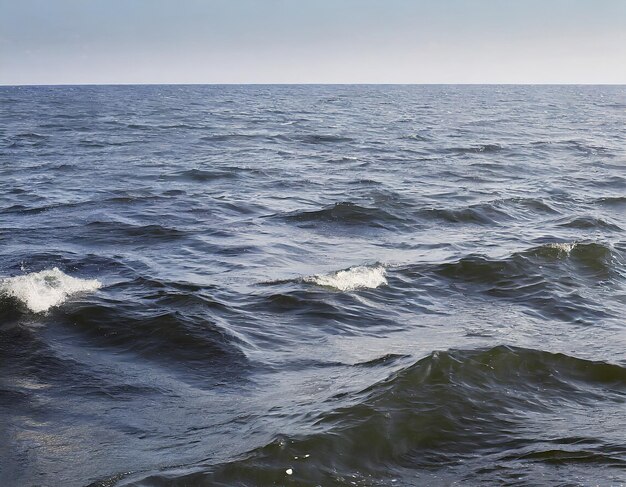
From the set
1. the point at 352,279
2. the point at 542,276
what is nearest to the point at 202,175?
the point at 352,279

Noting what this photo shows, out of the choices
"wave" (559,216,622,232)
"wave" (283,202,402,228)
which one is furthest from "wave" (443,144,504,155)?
"wave" (283,202,402,228)

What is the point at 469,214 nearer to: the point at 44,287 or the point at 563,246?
the point at 563,246

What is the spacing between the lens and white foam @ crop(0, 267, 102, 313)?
9805 millimetres

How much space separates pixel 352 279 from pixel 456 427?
16.2 feet

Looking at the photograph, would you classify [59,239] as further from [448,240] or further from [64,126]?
[64,126]

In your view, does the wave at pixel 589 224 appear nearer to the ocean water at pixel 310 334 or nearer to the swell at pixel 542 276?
the ocean water at pixel 310 334

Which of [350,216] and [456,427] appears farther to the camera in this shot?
[350,216]

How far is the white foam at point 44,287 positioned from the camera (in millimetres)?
9805

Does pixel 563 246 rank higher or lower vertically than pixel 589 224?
lower

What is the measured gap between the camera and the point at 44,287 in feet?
33.7

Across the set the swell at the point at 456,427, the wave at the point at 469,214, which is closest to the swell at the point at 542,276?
the swell at the point at 456,427

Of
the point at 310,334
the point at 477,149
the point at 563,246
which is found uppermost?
the point at 477,149

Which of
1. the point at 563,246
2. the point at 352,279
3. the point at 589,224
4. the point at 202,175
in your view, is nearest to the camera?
the point at 352,279

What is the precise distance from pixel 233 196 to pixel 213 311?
10016 mm
